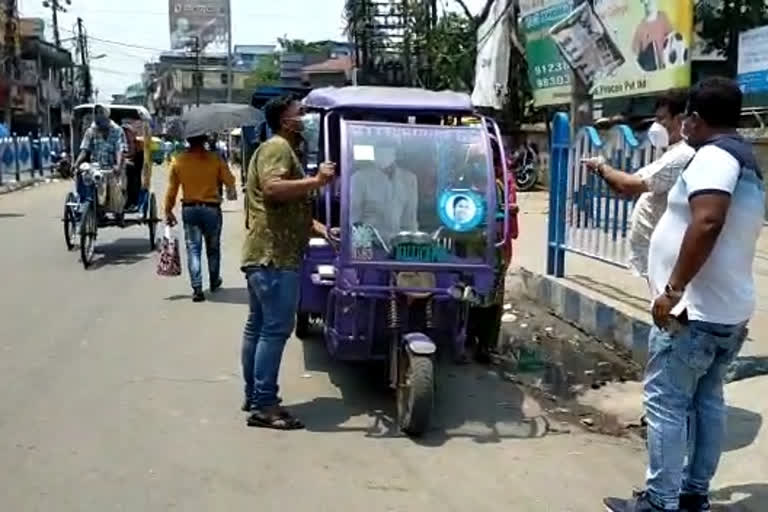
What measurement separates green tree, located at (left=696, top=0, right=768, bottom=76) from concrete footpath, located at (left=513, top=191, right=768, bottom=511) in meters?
5.83

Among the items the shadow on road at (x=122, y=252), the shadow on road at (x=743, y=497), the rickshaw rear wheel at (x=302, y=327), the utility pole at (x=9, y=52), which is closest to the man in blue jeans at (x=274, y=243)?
the rickshaw rear wheel at (x=302, y=327)

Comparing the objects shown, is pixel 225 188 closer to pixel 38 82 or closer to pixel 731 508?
pixel 731 508

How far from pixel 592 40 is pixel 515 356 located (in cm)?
393

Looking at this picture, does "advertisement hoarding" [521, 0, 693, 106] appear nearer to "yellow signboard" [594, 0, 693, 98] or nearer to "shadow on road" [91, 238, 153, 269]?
"yellow signboard" [594, 0, 693, 98]

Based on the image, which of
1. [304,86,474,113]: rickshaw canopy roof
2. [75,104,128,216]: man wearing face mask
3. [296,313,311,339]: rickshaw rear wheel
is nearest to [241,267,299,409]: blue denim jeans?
[304,86,474,113]: rickshaw canopy roof

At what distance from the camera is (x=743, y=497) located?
15.5ft

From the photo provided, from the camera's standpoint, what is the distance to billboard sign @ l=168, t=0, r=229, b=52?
56.2 meters

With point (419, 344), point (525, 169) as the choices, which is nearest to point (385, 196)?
point (419, 344)

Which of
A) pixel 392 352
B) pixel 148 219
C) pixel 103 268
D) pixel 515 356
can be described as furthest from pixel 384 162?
pixel 148 219

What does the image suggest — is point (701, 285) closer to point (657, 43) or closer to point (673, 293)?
point (673, 293)

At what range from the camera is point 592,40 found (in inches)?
400

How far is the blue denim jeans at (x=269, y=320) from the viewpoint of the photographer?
5734mm

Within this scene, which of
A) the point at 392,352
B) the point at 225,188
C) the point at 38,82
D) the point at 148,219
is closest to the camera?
the point at 392,352

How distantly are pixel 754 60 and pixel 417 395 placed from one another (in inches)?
438
